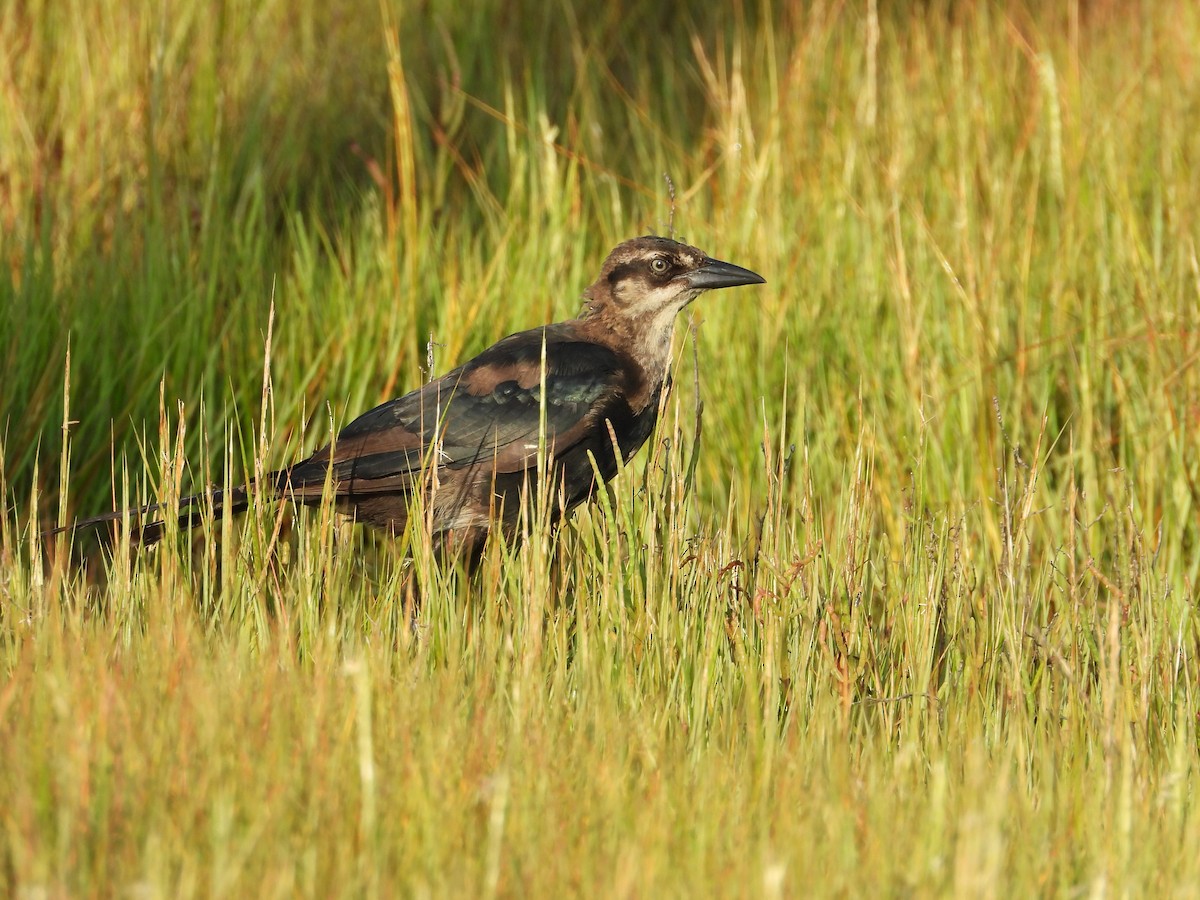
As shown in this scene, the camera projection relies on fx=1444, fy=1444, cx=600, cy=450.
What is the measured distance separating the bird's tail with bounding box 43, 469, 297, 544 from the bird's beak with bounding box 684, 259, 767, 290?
4.58ft

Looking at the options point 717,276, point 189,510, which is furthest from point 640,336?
point 189,510

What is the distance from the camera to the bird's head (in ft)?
14.9

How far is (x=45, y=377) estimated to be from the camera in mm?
4566

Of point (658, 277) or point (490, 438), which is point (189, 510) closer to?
point (490, 438)

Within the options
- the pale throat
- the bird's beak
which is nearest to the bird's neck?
the pale throat

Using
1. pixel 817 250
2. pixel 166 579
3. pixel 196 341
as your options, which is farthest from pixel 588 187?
pixel 166 579

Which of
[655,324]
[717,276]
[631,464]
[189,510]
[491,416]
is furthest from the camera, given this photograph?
[655,324]

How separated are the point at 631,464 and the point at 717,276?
66cm

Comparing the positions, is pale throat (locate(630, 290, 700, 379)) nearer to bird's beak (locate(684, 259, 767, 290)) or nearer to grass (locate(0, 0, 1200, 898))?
bird's beak (locate(684, 259, 767, 290))

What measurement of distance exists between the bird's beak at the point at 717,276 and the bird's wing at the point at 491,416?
430 millimetres

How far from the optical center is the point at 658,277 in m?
4.59

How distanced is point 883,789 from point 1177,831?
0.49 meters

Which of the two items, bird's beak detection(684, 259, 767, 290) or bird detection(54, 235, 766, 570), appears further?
bird's beak detection(684, 259, 767, 290)

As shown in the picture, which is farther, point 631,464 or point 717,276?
point 717,276
